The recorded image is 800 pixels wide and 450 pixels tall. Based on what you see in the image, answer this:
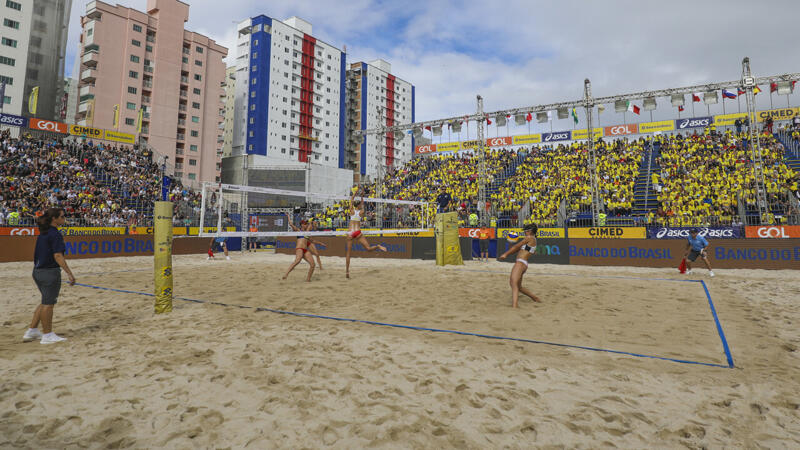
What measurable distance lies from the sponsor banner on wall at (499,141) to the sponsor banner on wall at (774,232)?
23921 mm

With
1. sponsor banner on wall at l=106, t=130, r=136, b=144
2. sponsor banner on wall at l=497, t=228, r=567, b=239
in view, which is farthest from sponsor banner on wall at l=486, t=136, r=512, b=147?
sponsor banner on wall at l=106, t=130, r=136, b=144

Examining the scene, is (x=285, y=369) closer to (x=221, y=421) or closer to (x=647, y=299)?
(x=221, y=421)

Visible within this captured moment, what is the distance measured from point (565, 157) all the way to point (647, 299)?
81.8 ft

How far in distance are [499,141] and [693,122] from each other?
16.0m

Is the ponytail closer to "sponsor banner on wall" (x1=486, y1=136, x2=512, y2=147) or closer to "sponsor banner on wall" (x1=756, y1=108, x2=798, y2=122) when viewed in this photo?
"sponsor banner on wall" (x1=486, y1=136, x2=512, y2=147)

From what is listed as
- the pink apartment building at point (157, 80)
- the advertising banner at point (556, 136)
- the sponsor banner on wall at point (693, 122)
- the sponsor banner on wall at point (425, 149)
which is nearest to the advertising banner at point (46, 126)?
the pink apartment building at point (157, 80)

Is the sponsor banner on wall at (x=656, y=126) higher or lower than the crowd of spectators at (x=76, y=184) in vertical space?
higher

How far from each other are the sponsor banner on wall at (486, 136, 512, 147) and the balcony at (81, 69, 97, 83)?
4423cm

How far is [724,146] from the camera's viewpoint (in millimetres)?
25047

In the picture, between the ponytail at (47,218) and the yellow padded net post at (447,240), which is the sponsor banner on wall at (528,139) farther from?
the ponytail at (47,218)

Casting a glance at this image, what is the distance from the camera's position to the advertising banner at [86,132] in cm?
2872

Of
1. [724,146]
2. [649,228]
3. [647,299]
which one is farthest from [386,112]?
[647,299]

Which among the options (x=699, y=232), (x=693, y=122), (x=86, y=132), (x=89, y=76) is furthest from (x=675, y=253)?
(x=89, y=76)

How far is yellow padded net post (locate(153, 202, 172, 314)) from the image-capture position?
6504mm
